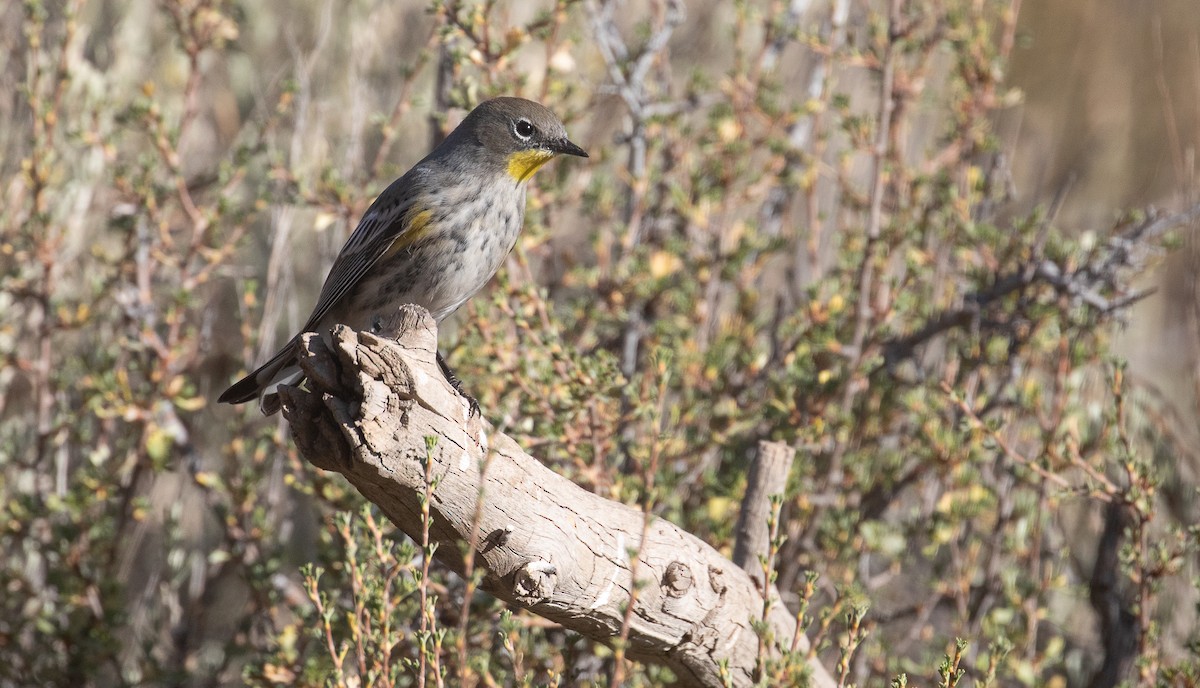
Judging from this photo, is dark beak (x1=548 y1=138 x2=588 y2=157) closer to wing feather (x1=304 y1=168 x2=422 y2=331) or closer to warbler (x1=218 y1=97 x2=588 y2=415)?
warbler (x1=218 y1=97 x2=588 y2=415)

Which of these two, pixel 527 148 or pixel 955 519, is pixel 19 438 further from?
pixel 955 519

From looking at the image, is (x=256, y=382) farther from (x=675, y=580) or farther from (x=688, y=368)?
(x=688, y=368)

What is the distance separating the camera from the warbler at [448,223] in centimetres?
415

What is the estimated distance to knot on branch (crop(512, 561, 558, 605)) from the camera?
A: 288 centimetres

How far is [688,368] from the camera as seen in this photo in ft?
16.4

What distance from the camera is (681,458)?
4855 millimetres

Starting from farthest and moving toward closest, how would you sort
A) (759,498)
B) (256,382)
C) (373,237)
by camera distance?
(373,237), (256,382), (759,498)

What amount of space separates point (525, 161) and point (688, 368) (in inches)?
46.6

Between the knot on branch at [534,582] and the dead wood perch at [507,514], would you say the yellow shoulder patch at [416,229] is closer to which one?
the dead wood perch at [507,514]

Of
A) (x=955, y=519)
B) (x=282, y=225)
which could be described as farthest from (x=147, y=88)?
(x=955, y=519)

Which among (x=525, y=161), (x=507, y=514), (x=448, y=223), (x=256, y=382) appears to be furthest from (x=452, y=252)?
(x=507, y=514)

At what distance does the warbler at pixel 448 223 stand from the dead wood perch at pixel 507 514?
117 cm

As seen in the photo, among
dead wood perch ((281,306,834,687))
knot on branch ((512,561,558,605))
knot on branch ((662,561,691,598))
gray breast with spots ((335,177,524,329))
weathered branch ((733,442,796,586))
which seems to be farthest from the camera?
gray breast with spots ((335,177,524,329))

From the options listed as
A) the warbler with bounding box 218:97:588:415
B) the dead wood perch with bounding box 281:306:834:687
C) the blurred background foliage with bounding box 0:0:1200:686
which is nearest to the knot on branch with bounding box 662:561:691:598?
the dead wood perch with bounding box 281:306:834:687
